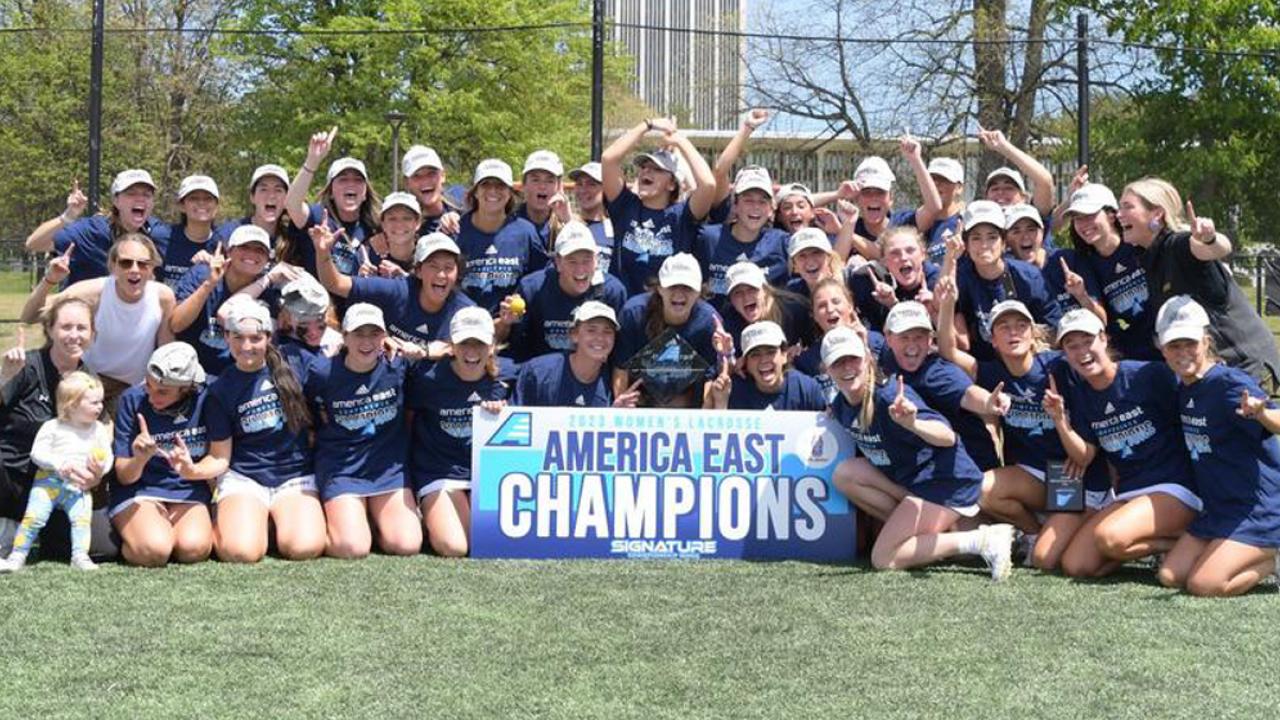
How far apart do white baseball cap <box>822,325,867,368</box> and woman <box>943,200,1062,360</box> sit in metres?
1.02

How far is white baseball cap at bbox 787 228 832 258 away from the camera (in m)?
7.66

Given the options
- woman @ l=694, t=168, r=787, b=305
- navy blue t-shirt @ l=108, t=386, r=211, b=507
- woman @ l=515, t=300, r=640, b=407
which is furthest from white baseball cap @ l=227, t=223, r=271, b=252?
woman @ l=694, t=168, r=787, b=305

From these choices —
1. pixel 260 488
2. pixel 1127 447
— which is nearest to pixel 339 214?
pixel 260 488

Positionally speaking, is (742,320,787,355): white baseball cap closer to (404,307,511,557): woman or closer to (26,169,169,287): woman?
(404,307,511,557): woman

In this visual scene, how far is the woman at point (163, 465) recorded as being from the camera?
6836mm

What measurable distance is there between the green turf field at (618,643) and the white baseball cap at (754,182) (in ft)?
7.71

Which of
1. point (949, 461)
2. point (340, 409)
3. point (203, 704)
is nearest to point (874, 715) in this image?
point (203, 704)

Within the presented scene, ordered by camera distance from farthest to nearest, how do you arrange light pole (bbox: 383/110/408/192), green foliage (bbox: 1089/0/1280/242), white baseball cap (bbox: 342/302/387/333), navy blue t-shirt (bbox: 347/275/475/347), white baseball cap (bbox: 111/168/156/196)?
light pole (bbox: 383/110/408/192) < green foliage (bbox: 1089/0/1280/242) < white baseball cap (bbox: 111/168/156/196) < navy blue t-shirt (bbox: 347/275/475/347) < white baseball cap (bbox: 342/302/387/333)

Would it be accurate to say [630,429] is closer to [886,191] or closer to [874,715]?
[886,191]

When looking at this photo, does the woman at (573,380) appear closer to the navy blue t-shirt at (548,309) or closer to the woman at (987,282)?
the navy blue t-shirt at (548,309)

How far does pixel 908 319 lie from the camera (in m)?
6.94

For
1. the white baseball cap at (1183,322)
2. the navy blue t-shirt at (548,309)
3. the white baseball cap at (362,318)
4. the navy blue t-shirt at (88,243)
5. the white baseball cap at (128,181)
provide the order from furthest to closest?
the navy blue t-shirt at (88,243), the white baseball cap at (128,181), the navy blue t-shirt at (548,309), the white baseball cap at (362,318), the white baseball cap at (1183,322)

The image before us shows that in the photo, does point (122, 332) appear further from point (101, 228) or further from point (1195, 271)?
point (1195, 271)

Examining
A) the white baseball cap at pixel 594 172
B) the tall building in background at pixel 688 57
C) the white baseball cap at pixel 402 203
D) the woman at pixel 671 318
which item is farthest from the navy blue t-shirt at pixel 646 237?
A: the tall building in background at pixel 688 57
